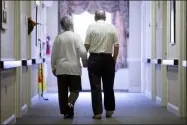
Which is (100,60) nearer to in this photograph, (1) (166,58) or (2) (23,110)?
(2) (23,110)

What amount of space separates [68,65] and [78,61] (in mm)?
160

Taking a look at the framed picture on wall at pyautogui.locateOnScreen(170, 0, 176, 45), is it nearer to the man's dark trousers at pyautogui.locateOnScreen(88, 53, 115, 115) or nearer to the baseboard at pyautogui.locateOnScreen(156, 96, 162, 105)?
the man's dark trousers at pyautogui.locateOnScreen(88, 53, 115, 115)

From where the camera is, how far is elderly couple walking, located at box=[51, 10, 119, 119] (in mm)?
4902

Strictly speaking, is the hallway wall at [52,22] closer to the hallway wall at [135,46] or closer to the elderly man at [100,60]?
the hallway wall at [135,46]

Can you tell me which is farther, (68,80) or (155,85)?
(155,85)

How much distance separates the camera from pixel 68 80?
497 cm

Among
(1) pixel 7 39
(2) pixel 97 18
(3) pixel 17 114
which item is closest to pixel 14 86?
(3) pixel 17 114

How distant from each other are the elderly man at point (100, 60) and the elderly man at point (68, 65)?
14 centimetres

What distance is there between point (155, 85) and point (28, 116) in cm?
316

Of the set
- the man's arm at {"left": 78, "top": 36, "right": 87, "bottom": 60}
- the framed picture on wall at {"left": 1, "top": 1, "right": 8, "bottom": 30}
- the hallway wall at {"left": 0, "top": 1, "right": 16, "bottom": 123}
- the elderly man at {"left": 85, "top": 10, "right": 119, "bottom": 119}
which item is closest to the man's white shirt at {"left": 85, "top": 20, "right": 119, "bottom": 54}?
the elderly man at {"left": 85, "top": 10, "right": 119, "bottom": 119}

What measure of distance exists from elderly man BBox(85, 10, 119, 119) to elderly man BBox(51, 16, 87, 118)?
14 centimetres

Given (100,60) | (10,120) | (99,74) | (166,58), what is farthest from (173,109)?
(10,120)

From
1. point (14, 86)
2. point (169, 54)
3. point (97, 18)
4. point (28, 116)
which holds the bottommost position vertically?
point (28, 116)

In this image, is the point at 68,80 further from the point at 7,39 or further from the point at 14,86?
the point at 7,39
